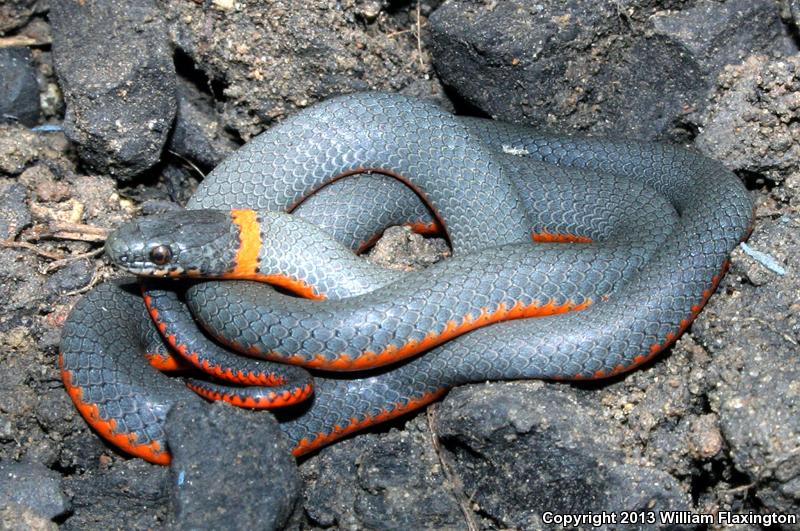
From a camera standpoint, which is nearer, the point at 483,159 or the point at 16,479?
the point at 16,479

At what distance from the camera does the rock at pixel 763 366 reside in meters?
4.85

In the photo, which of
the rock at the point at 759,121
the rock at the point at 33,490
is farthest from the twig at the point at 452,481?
the rock at the point at 759,121

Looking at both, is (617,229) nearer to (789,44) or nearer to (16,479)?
(789,44)

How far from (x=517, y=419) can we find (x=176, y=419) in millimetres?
2088

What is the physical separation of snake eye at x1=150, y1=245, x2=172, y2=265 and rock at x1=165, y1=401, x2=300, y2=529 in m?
1.02

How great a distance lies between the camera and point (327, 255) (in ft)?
19.3

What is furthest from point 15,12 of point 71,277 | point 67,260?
point 71,277

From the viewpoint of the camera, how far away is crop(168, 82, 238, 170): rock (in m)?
6.94

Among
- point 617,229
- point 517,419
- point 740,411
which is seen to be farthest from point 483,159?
point 740,411

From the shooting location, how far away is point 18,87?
7.05 metres

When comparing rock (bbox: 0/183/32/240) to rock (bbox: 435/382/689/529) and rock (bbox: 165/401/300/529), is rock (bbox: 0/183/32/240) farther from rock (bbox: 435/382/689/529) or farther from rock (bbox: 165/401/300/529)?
rock (bbox: 435/382/689/529)

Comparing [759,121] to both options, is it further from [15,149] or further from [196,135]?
[15,149]

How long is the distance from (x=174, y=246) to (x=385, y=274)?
1.42 meters

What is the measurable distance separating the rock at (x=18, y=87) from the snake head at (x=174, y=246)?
205cm
